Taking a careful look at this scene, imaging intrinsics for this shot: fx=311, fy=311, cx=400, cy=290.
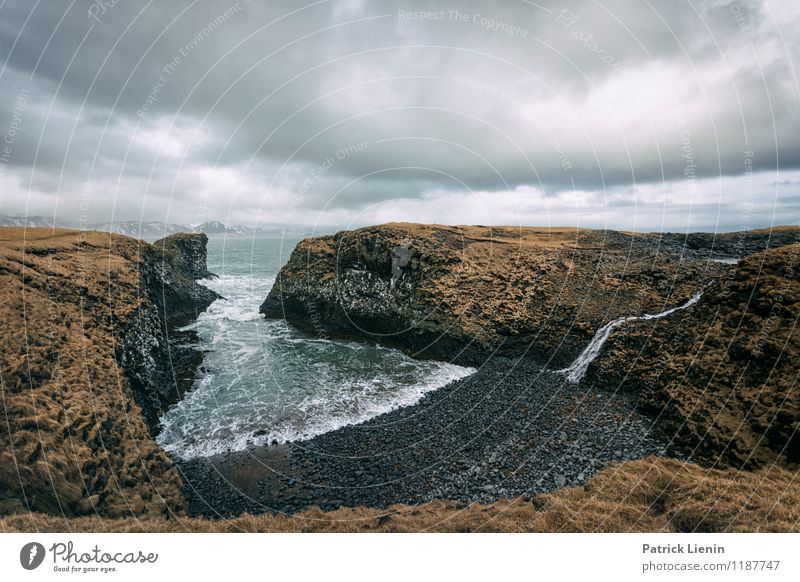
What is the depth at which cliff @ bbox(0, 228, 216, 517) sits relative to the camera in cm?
986

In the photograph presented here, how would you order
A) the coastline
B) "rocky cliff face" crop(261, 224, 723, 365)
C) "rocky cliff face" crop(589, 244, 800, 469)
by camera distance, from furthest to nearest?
"rocky cliff face" crop(261, 224, 723, 365)
"rocky cliff face" crop(589, 244, 800, 469)
the coastline

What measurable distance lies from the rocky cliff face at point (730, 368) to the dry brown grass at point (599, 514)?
6.37 feet

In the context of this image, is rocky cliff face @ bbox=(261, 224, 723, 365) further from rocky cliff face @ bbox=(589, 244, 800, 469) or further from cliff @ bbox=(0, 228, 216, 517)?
cliff @ bbox=(0, 228, 216, 517)

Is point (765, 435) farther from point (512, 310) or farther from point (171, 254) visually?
point (171, 254)

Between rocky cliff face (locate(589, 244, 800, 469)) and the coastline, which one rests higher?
rocky cliff face (locate(589, 244, 800, 469))

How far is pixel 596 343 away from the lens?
25.0m

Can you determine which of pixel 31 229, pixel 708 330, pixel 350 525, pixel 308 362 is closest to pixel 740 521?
pixel 350 525

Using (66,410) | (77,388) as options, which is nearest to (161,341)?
(77,388)

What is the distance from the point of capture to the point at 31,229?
2641 cm

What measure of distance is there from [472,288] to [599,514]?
945 inches

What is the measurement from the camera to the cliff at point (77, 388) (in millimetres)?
9859

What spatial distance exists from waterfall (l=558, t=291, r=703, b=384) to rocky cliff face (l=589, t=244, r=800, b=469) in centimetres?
Result: 80
